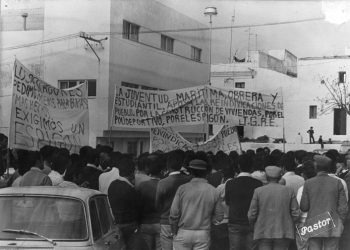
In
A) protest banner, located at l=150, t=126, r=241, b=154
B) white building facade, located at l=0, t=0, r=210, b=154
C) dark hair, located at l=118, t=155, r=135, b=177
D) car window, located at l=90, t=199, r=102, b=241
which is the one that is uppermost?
white building facade, located at l=0, t=0, r=210, b=154

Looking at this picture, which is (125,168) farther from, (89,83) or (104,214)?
(89,83)

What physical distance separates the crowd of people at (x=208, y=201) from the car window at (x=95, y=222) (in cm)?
94

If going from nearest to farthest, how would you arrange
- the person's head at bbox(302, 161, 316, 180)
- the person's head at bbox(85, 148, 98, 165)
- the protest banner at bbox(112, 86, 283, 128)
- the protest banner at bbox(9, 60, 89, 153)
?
the person's head at bbox(302, 161, 316, 180)
the person's head at bbox(85, 148, 98, 165)
the protest banner at bbox(9, 60, 89, 153)
the protest banner at bbox(112, 86, 283, 128)

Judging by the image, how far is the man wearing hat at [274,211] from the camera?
536 cm

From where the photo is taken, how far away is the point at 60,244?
4109mm

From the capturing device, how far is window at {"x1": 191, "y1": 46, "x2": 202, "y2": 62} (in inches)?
919

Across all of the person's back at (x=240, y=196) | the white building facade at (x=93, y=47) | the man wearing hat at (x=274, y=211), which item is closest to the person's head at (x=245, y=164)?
the person's back at (x=240, y=196)

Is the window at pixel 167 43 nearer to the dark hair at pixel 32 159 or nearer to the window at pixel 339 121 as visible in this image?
the dark hair at pixel 32 159

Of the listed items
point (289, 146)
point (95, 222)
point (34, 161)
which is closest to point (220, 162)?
point (34, 161)

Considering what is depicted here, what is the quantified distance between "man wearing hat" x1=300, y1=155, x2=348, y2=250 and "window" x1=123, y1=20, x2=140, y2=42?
43.5 feet

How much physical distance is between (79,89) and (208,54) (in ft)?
49.5

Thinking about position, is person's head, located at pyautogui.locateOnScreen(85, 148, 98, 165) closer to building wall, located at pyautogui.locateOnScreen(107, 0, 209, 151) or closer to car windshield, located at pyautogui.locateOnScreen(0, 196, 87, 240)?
car windshield, located at pyautogui.locateOnScreen(0, 196, 87, 240)

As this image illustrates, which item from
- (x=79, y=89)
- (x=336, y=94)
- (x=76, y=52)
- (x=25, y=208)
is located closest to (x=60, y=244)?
(x=25, y=208)

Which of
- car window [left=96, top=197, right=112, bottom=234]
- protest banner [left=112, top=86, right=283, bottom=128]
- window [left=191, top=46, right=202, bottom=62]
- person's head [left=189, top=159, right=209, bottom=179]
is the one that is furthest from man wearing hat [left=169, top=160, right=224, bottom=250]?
window [left=191, top=46, right=202, bottom=62]
